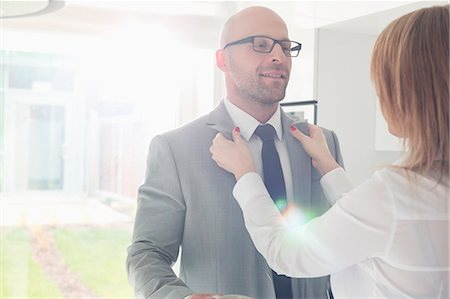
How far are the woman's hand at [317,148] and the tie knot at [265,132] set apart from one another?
5 centimetres

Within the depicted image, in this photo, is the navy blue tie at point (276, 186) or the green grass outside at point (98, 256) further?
the green grass outside at point (98, 256)

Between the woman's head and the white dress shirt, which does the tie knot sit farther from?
the woman's head

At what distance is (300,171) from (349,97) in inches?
39.2

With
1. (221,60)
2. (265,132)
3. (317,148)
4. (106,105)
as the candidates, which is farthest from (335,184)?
(106,105)

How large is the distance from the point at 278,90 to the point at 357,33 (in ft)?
3.40

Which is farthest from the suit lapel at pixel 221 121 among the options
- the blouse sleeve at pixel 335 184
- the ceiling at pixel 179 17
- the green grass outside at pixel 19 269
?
the green grass outside at pixel 19 269

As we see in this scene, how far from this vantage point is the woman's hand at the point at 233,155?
1.13m

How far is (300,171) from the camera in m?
1.32

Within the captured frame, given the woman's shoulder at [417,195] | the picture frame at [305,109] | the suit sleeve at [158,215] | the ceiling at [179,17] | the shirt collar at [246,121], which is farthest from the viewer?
the picture frame at [305,109]

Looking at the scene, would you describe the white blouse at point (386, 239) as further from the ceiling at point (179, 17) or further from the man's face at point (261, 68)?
the ceiling at point (179, 17)

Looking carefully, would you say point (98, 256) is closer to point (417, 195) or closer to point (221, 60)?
point (221, 60)

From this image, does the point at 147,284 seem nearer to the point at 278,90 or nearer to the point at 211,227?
the point at 211,227

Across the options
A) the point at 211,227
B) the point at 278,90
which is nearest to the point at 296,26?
the point at 278,90

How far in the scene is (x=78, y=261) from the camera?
2.60 m
